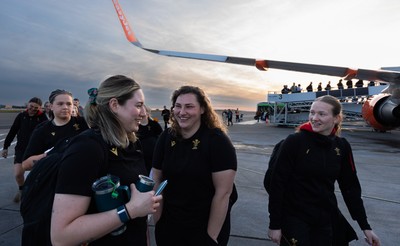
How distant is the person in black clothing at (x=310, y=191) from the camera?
236cm

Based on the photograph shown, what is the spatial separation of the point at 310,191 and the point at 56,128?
3.48m

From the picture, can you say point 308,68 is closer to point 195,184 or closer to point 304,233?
point 304,233

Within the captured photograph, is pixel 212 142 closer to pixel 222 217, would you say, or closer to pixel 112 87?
pixel 222 217

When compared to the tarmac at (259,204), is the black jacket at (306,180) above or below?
above

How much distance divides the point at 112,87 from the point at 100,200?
67 centimetres

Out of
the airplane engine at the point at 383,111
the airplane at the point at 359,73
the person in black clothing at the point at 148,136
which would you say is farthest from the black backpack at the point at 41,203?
the airplane engine at the point at 383,111

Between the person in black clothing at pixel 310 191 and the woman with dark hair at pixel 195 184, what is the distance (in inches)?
18.1

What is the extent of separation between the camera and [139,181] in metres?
1.53

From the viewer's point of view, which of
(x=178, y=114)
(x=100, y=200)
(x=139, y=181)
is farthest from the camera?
(x=178, y=114)

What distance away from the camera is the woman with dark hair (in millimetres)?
2211

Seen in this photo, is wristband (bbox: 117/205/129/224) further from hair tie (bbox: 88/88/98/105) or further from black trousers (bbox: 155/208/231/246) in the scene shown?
black trousers (bbox: 155/208/231/246)

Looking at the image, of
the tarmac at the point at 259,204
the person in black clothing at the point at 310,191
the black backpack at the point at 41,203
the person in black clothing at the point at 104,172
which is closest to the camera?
the person in black clothing at the point at 104,172

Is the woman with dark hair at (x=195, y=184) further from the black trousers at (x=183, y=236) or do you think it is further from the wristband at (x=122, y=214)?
the wristband at (x=122, y=214)

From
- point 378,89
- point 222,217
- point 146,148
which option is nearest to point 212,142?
point 222,217
